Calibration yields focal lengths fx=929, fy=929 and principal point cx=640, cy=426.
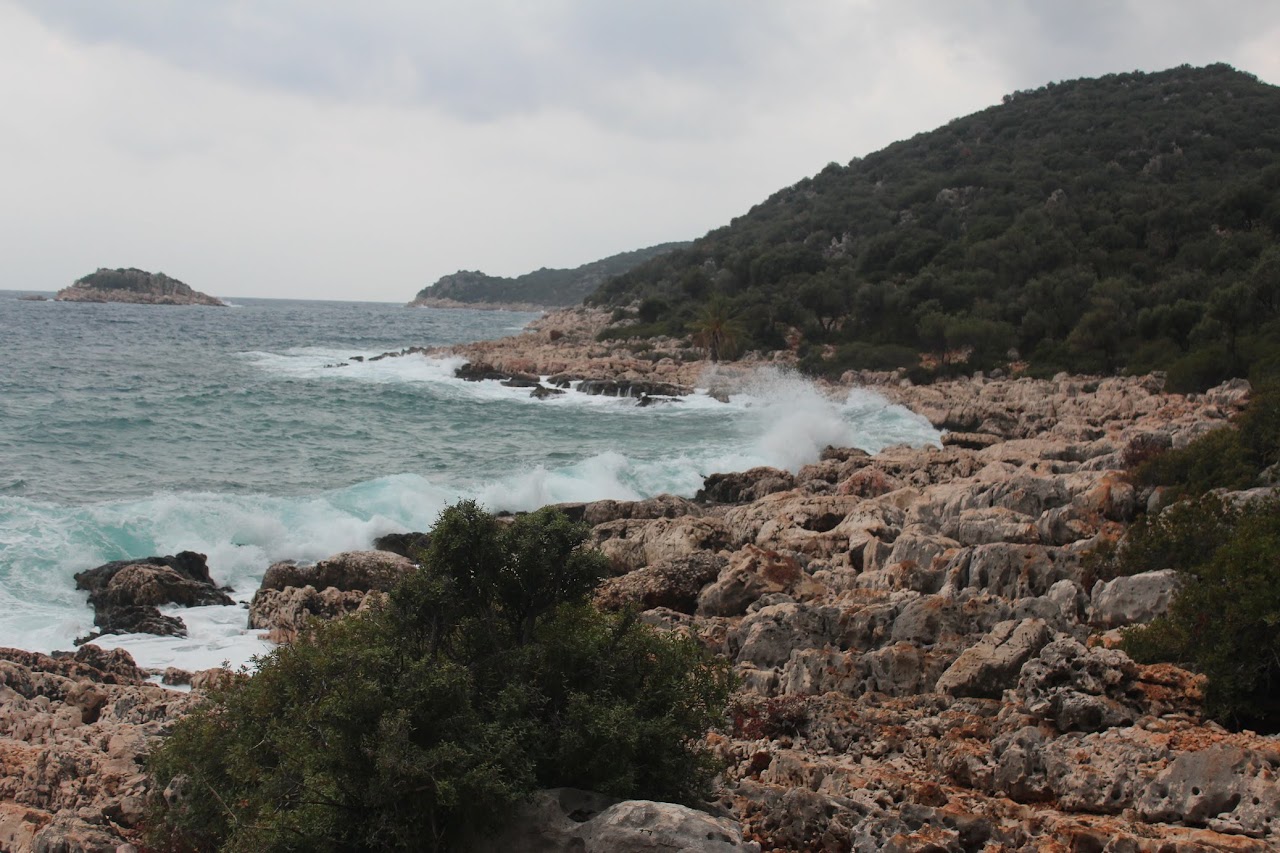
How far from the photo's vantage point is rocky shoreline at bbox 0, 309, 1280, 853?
20.3 feet

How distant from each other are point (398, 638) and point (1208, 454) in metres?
13.9

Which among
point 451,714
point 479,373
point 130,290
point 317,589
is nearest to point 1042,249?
point 479,373

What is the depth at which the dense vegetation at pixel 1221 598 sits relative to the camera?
7.31 meters

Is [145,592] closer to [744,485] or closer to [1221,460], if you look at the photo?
[744,485]

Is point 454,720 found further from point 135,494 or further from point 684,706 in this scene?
point 135,494

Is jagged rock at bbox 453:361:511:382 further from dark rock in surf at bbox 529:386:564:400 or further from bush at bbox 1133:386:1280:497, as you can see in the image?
bush at bbox 1133:386:1280:497

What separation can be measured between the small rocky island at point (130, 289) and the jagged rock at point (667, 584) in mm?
179921

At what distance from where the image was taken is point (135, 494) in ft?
82.1

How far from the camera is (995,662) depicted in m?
8.69

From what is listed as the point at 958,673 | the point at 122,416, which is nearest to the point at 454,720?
the point at 958,673

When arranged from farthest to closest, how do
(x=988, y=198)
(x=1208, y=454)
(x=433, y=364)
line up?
(x=988, y=198) < (x=433, y=364) < (x=1208, y=454)

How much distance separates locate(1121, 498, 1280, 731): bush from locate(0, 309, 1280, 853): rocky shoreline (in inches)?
12.9

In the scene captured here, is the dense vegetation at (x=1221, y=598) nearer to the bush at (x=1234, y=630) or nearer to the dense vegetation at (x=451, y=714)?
the bush at (x=1234, y=630)

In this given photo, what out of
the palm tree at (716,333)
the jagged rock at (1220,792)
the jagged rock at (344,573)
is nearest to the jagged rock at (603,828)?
the jagged rock at (1220,792)
